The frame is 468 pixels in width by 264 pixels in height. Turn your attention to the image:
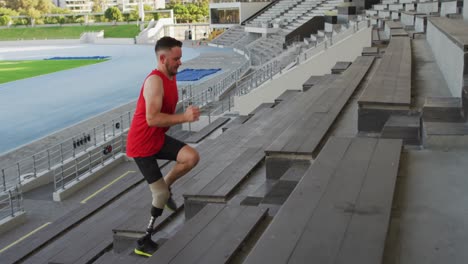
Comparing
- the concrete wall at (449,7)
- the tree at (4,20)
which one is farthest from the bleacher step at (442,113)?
the tree at (4,20)

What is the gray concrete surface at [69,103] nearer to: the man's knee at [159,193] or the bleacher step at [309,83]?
the bleacher step at [309,83]

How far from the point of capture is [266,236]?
313 cm

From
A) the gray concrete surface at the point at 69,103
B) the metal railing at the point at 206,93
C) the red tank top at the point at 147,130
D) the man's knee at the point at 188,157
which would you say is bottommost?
the gray concrete surface at the point at 69,103

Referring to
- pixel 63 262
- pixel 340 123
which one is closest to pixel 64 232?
pixel 63 262

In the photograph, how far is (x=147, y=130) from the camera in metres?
3.91

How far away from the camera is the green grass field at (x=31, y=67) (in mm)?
36938

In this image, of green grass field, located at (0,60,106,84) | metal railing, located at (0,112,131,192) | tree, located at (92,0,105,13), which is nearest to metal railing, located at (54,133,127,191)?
metal railing, located at (0,112,131,192)

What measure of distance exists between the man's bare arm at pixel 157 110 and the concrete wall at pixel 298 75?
12.9 m

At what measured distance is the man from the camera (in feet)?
12.4

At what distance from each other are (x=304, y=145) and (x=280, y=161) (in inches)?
12.1

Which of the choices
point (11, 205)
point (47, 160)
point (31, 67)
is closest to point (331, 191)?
point (11, 205)

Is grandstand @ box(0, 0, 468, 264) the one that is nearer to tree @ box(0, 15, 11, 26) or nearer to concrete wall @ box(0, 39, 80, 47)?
concrete wall @ box(0, 39, 80, 47)

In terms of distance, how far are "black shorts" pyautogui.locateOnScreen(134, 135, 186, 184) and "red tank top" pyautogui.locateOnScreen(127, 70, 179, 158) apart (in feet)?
0.14

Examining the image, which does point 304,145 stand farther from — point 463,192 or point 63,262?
point 63,262
